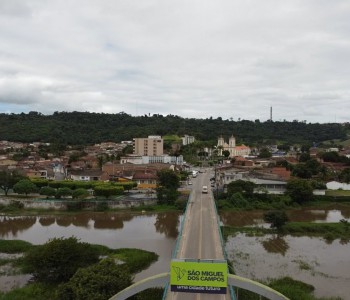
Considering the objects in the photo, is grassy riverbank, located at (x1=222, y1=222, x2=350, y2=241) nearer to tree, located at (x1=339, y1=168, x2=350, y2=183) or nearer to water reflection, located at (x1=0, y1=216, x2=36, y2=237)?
water reflection, located at (x1=0, y1=216, x2=36, y2=237)

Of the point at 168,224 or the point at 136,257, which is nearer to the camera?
the point at 136,257

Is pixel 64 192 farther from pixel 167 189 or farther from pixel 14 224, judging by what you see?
pixel 167 189

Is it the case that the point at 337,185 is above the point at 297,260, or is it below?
above

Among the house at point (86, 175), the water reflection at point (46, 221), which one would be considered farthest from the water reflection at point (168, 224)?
the house at point (86, 175)

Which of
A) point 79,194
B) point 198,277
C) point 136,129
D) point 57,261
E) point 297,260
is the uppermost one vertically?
point 136,129

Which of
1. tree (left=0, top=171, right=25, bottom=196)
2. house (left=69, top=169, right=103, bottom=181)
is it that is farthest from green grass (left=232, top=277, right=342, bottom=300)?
house (left=69, top=169, right=103, bottom=181)

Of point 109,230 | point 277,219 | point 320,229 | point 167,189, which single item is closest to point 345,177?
point 320,229

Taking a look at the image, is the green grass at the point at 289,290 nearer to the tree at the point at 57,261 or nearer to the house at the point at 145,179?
the tree at the point at 57,261
